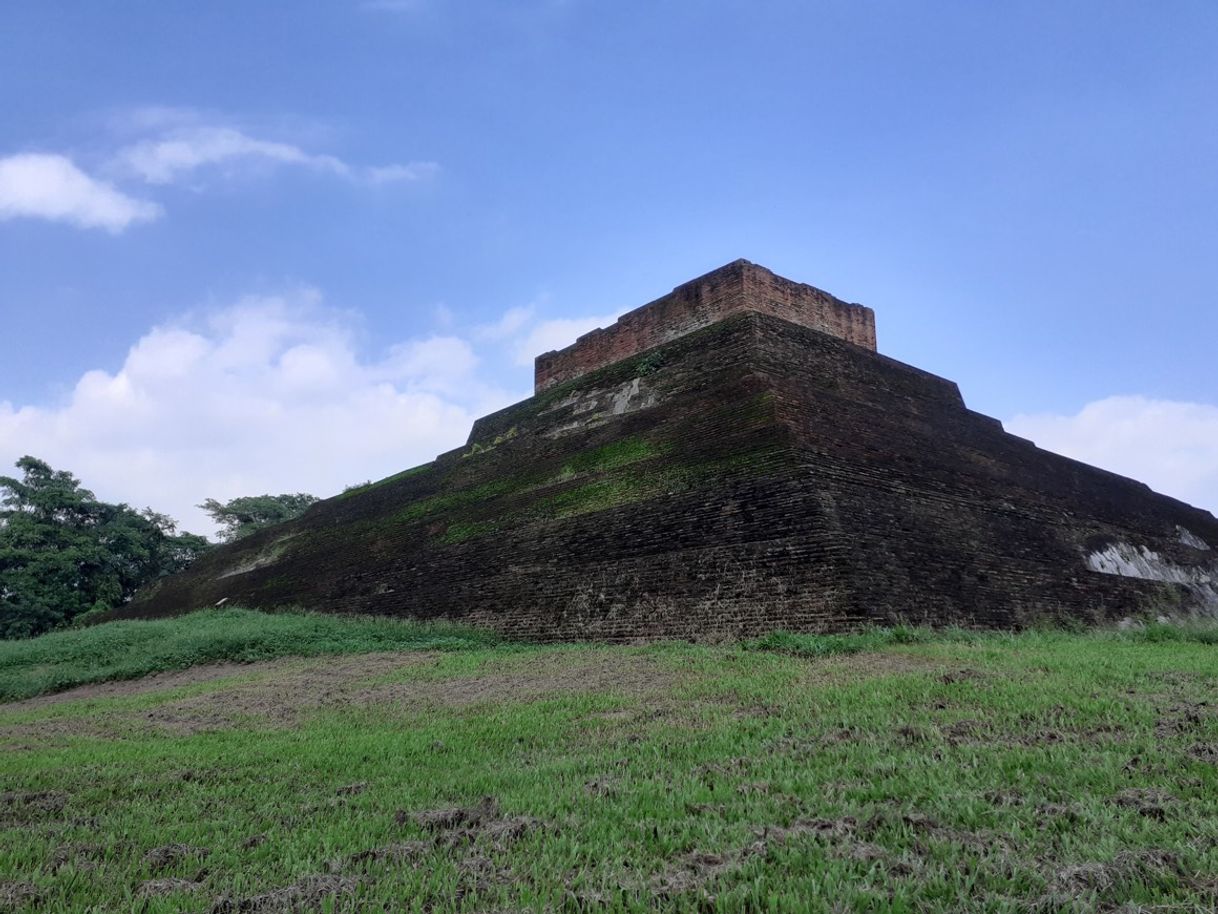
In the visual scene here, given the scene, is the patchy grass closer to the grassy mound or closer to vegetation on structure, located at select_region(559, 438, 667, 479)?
vegetation on structure, located at select_region(559, 438, 667, 479)

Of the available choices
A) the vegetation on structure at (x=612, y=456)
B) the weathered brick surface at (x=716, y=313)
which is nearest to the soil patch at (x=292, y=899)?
the vegetation on structure at (x=612, y=456)

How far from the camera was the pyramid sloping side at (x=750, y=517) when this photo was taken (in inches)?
368

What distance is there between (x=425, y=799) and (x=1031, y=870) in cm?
247

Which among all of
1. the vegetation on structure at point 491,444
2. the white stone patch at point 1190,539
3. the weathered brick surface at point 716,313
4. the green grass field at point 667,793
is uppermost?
the weathered brick surface at point 716,313

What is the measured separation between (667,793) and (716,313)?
1147cm

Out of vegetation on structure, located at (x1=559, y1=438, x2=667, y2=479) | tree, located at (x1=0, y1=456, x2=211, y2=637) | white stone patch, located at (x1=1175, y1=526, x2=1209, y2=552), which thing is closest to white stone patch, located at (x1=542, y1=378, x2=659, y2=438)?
vegetation on structure, located at (x1=559, y1=438, x2=667, y2=479)

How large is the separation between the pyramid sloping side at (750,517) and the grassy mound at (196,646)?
2.93ft

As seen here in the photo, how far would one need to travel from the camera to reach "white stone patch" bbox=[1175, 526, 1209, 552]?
1655 cm

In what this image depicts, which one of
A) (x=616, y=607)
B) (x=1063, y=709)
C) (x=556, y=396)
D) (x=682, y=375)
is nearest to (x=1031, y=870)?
(x=1063, y=709)

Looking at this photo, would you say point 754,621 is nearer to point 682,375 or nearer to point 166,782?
point 682,375

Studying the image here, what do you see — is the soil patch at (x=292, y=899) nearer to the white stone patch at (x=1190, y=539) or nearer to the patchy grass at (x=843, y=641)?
the patchy grass at (x=843, y=641)

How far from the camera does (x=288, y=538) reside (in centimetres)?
2062

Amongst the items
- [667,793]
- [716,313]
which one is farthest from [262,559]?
[667,793]

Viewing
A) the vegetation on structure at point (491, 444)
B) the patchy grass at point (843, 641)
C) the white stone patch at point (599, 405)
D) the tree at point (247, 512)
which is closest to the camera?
the patchy grass at point (843, 641)
